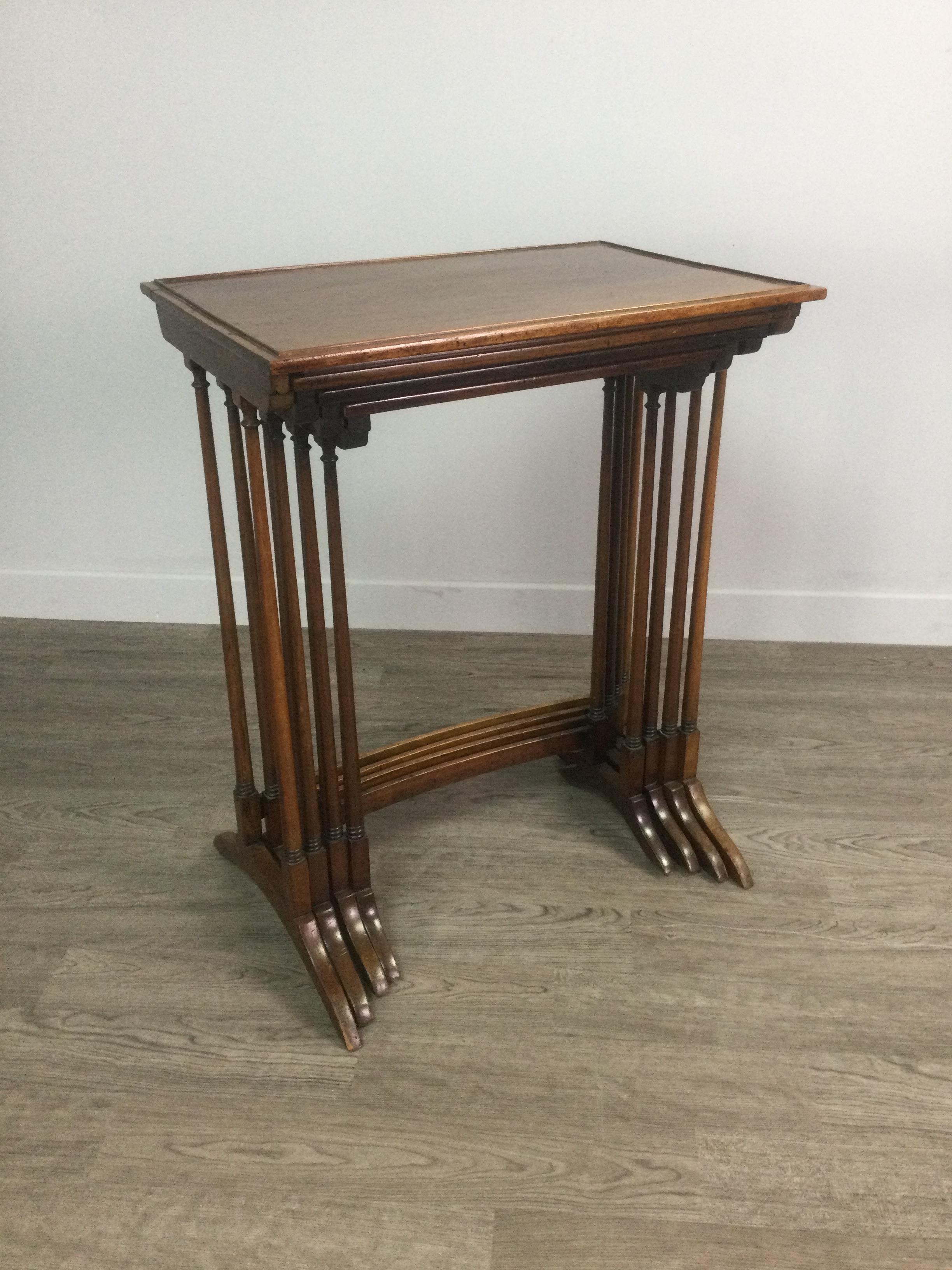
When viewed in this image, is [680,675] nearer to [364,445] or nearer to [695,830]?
[695,830]

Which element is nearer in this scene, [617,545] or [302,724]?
[302,724]

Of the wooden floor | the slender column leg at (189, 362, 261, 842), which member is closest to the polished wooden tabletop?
the slender column leg at (189, 362, 261, 842)

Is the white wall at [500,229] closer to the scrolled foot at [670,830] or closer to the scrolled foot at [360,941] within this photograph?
the scrolled foot at [670,830]

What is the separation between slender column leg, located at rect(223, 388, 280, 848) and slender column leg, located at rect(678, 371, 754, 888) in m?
0.70

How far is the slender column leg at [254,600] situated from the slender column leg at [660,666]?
634 mm

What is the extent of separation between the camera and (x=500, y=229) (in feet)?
8.34

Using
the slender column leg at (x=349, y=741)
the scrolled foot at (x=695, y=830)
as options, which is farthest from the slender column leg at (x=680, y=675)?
the slender column leg at (x=349, y=741)

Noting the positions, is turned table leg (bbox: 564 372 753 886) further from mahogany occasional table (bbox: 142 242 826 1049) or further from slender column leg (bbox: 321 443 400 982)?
slender column leg (bbox: 321 443 400 982)

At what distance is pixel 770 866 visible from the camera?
82.7 inches

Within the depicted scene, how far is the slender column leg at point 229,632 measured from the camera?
172 centimetres

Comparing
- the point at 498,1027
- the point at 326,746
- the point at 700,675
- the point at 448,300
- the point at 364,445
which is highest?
the point at 448,300

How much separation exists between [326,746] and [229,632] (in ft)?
0.96

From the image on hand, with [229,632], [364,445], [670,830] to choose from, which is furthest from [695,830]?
[364,445]

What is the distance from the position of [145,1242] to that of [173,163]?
2074 mm
